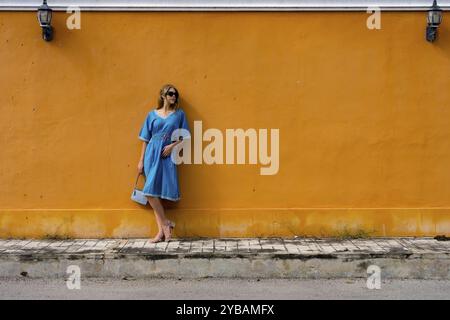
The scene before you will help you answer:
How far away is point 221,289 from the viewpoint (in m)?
6.12

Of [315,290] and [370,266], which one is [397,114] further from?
[315,290]

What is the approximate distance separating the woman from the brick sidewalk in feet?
1.29

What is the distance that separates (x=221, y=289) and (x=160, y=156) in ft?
5.80

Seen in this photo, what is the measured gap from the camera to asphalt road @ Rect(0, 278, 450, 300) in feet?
19.3

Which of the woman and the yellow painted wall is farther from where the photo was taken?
the yellow painted wall

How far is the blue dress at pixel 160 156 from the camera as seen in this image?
707 centimetres

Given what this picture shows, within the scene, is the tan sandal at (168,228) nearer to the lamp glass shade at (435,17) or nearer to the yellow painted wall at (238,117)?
the yellow painted wall at (238,117)

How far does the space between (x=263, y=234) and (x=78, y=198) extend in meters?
2.20

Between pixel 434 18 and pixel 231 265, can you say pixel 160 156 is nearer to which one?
pixel 231 265
